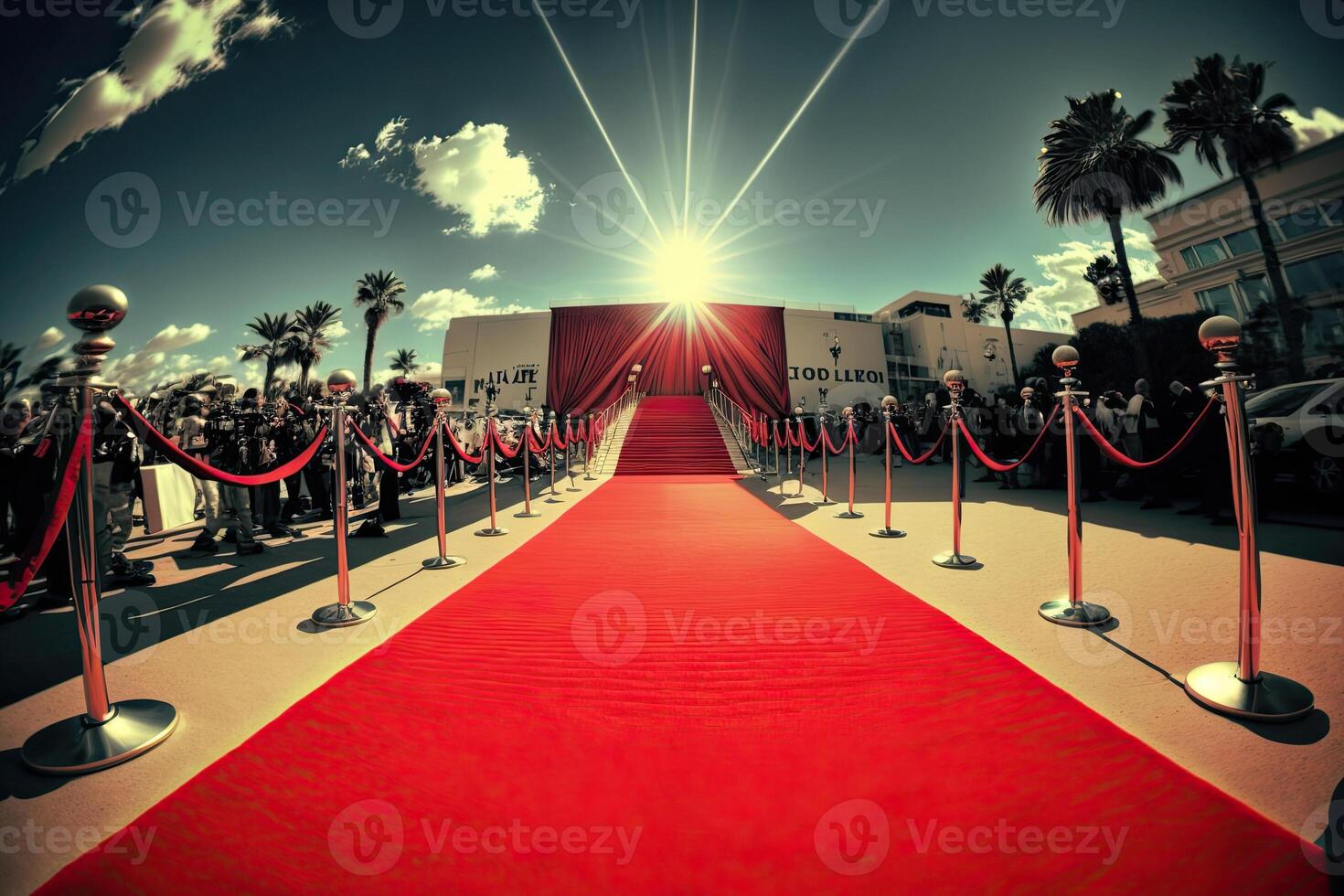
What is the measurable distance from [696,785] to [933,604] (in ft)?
7.18

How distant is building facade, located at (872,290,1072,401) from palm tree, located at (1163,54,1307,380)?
1323 cm

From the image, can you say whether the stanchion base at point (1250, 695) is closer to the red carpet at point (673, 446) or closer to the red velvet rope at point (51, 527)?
the red velvet rope at point (51, 527)

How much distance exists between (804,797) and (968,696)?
0.96 m

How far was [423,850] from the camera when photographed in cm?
132

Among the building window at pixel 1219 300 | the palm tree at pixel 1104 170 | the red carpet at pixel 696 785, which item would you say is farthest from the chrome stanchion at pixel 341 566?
the building window at pixel 1219 300

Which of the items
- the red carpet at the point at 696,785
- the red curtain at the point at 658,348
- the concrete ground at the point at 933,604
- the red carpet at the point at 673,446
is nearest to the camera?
the red carpet at the point at 696,785

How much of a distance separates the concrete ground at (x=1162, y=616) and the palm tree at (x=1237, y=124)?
1657 cm

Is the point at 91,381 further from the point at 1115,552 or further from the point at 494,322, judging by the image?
the point at 494,322

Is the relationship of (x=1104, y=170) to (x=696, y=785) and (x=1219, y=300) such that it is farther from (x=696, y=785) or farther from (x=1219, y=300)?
(x=696, y=785)

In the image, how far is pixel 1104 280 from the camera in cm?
3216

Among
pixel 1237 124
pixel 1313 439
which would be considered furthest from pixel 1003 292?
pixel 1313 439

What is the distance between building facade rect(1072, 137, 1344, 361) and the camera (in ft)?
62.5

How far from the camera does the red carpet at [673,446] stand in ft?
41.2

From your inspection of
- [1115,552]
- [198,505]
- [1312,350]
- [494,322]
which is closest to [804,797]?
[1115,552]
